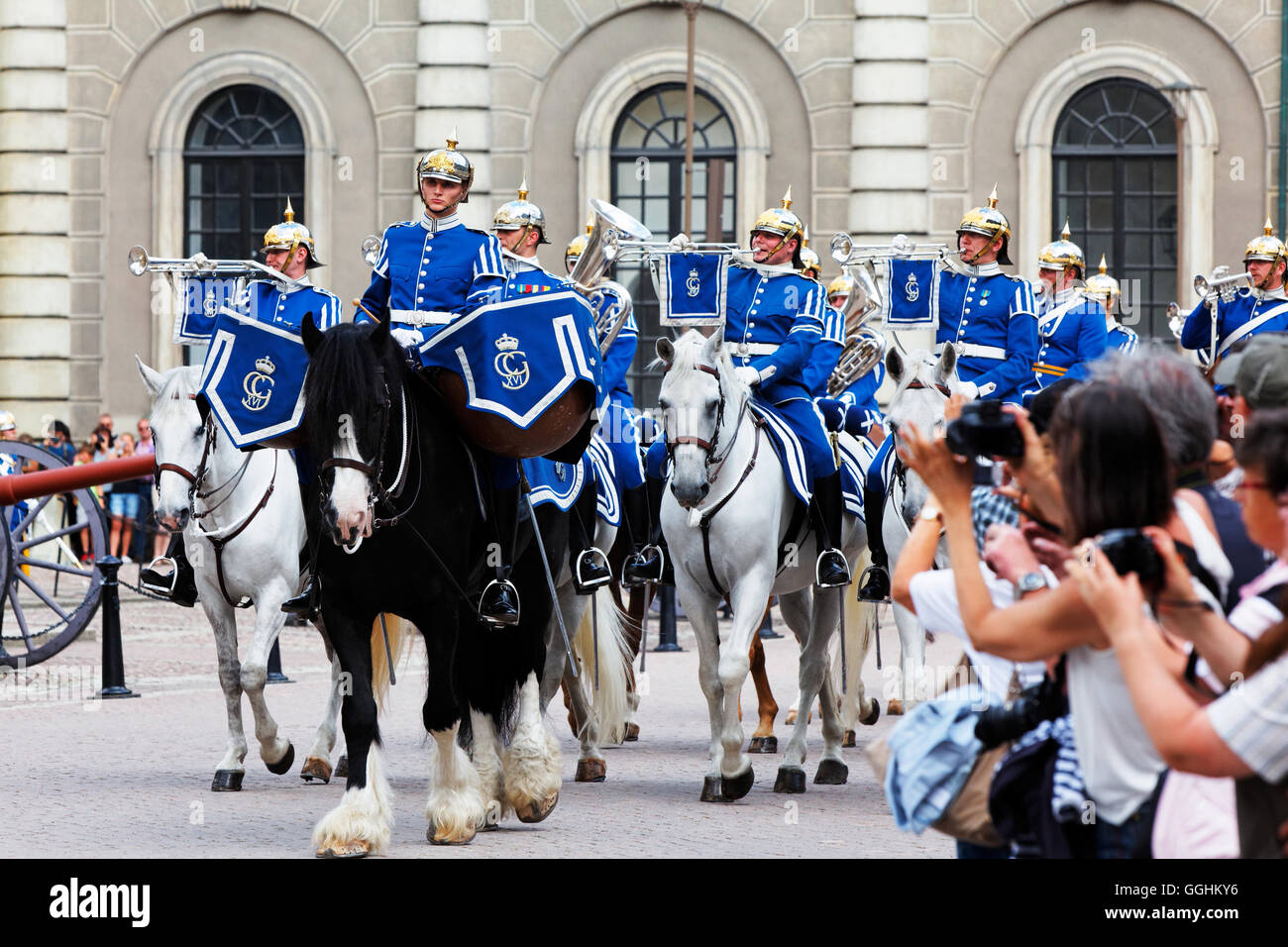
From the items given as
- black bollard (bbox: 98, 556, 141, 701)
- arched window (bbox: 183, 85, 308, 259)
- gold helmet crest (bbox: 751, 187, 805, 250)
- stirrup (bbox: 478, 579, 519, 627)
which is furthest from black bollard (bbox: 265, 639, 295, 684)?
arched window (bbox: 183, 85, 308, 259)

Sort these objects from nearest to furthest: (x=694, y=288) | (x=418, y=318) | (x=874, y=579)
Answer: (x=418, y=318) → (x=694, y=288) → (x=874, y=579)

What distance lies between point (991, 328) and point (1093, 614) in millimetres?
7856

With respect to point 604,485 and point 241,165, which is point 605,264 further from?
point 241,165

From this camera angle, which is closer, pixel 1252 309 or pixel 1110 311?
pixel 1252 309

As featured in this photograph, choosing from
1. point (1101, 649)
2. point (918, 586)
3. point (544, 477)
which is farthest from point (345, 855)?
point (1101, 649)

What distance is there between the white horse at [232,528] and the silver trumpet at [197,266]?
0.55m

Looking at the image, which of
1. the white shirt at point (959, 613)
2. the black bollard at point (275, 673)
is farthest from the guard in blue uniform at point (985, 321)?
the white shirt at point (959, 613)

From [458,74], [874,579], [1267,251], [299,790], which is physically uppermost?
[458,74]

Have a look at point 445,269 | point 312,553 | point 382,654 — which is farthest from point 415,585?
point 382,654

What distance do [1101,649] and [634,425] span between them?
8212 mm

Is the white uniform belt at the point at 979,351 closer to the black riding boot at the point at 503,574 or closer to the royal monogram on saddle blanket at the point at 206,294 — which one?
the black riding boot at the point at 503,574

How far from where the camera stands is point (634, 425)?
12211 millimetres

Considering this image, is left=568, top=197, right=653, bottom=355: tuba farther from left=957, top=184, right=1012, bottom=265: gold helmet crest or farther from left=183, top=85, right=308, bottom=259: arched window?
left=183, top=85, right=308, bottom=259: arched window

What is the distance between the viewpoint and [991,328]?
11.7 metres
